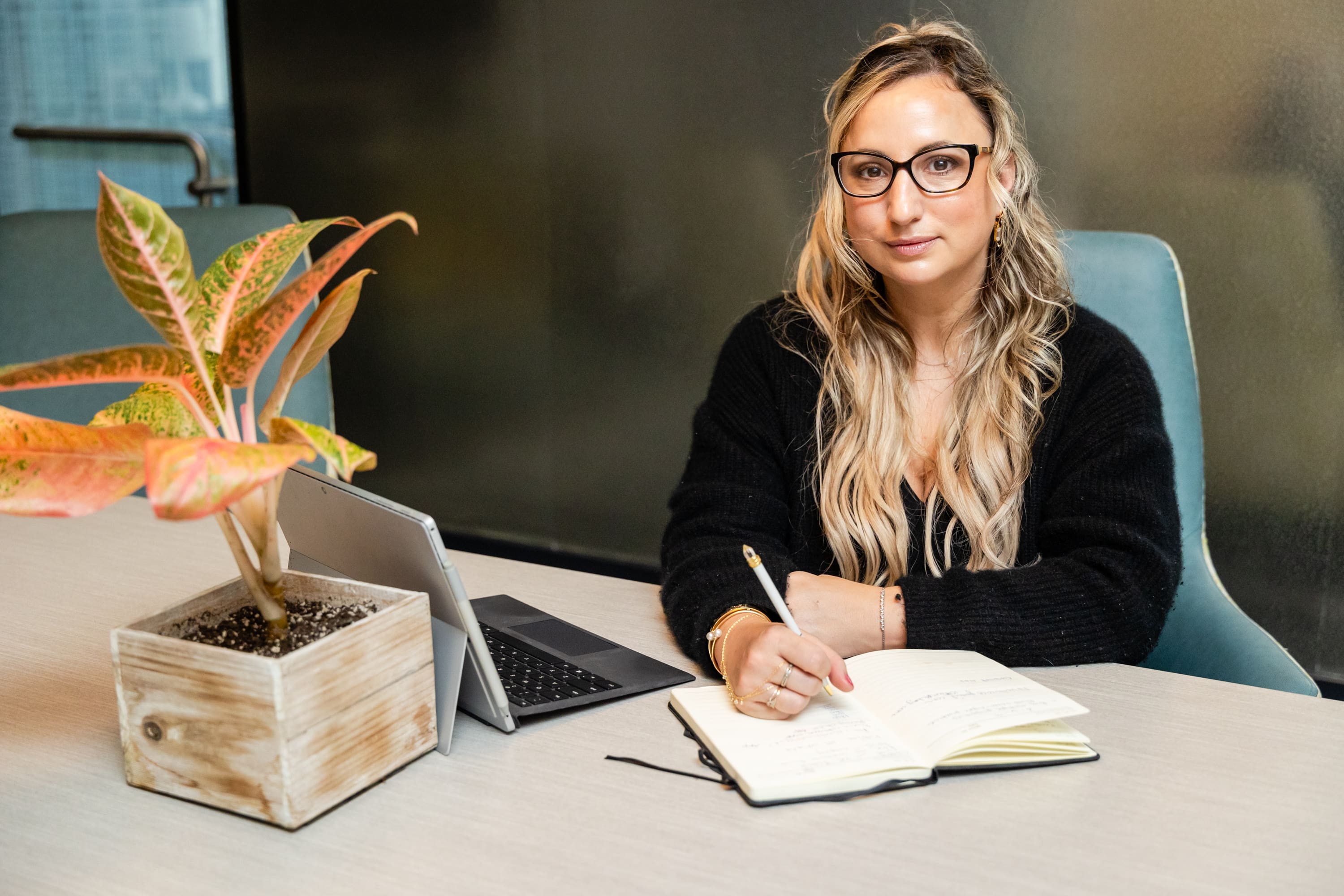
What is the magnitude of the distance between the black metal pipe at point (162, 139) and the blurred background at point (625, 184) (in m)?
0.03

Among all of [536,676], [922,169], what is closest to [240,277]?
[536,676]

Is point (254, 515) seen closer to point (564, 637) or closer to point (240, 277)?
point (240, 277)

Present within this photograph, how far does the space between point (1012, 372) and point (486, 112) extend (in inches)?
78.8

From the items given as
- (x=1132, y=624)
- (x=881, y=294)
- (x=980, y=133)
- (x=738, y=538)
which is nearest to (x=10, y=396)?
(x=738, y=538)

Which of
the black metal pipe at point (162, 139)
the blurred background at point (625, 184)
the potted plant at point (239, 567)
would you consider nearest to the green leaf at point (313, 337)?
the potted plant at point (239, 567)

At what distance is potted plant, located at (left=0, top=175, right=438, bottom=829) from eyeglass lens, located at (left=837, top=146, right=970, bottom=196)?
2.35 ft

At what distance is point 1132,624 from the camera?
3.67 ft

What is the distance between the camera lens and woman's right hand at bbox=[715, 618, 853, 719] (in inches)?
36.4

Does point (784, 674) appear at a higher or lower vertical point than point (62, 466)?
lower

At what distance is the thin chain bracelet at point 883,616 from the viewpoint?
1.10 metres

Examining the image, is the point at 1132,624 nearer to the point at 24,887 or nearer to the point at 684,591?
the point at 684,591

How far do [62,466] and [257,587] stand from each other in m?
0.16

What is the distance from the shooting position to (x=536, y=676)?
1.01 meters

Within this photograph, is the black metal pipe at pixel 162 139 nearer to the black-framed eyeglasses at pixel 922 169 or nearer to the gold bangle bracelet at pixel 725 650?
the black-framed eyeglasses at pixel 922 169
